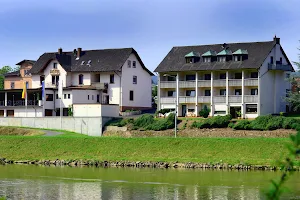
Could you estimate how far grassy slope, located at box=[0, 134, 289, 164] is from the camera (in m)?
50.5

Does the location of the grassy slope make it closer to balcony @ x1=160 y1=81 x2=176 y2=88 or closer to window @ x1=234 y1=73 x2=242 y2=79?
balcony @ x1=160 y1=81 x2=176 y2=88

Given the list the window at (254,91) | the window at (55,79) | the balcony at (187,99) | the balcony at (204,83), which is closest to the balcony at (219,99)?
the balcony at (204,83)

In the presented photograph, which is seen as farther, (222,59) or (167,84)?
(167,84)

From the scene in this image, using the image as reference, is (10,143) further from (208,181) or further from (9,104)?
(208,181)

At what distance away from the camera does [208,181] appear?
37.8m

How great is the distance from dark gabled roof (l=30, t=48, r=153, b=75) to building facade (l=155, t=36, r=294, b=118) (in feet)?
29.7

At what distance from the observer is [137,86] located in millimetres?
88688

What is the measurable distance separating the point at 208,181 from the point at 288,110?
42.8 m

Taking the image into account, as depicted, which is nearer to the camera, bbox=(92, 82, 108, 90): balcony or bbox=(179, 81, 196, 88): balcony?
bbox=(179, 81, 196, 88): balcony

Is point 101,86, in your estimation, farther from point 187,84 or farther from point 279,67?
point 279,67

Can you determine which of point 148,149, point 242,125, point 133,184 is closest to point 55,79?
point 148,149

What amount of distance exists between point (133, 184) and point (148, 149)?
19376mm

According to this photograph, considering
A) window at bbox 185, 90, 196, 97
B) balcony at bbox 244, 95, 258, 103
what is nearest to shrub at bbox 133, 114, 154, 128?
window at bbox 185, 90, 196, 97

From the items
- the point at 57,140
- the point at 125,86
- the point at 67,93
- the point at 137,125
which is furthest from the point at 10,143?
the point at 125,86
